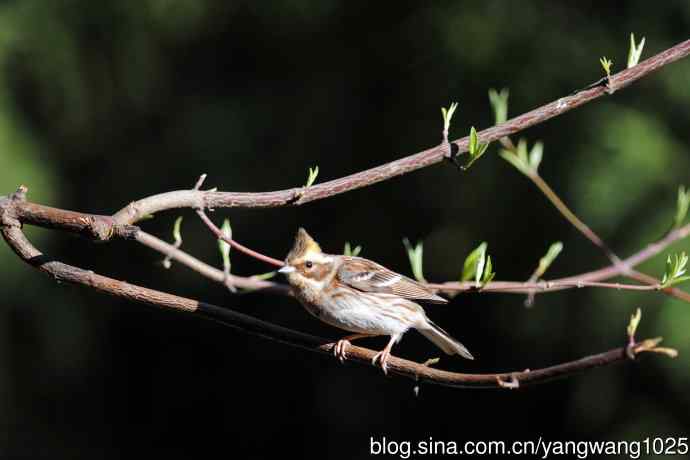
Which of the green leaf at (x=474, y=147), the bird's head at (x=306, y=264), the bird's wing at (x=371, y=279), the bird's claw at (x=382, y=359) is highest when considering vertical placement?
the bird's wing at (x=371, y=279)

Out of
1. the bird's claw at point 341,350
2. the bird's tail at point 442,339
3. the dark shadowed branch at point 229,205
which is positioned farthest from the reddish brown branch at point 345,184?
the bird's tail at point 442,339

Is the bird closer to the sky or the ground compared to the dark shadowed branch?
closer to the sky

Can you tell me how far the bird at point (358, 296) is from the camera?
2002mm

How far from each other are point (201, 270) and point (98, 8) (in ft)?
12.9

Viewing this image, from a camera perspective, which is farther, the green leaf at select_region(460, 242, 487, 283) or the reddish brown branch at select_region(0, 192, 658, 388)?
the green leaf at select_region(460, 242, 487, 283)


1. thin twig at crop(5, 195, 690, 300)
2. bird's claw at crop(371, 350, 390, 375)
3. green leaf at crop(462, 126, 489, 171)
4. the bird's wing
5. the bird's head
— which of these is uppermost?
the bird's wing

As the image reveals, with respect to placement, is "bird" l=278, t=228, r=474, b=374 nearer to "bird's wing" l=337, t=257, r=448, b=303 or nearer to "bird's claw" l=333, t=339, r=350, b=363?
"bird's wing" l=337, t=257, r=448, b=303

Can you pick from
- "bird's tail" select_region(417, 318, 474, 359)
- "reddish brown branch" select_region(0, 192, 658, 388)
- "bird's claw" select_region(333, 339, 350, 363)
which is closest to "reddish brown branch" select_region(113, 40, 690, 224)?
"reddish brown branch" select_region(0, 192, 658, 388)

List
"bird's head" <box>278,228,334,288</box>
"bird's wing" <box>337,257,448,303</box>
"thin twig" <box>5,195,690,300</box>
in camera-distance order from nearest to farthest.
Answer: "thin twig" <box>5,195,690,300</box>
"bird's head" <box>278,228,334,288</box>
"bird's wing" <box>337,257,448,303</box>

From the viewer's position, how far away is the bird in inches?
78.8

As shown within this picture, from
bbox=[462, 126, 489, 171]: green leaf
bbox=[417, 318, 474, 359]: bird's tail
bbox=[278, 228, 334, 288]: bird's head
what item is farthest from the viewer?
bbox=[417, 318, 474, 359]: bird's tail

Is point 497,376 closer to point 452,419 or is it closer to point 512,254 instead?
point 512,254

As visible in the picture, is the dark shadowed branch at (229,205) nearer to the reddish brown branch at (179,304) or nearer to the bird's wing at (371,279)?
the reddish brown branch at (179,304)

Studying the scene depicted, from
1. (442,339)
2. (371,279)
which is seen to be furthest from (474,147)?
(371,279)
